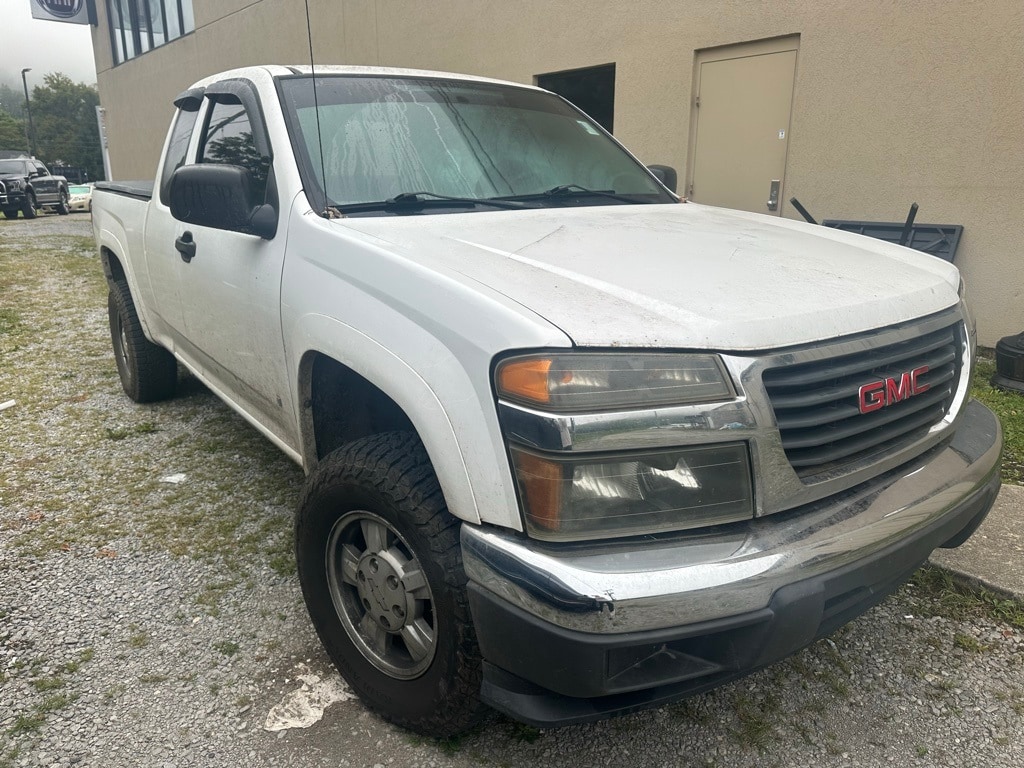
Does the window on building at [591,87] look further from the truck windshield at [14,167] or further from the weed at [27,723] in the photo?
the truck windshield at [14,167]

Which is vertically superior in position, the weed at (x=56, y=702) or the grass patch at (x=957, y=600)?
the grass patch at (x=957, y=600)

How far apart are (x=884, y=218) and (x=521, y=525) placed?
5.75m

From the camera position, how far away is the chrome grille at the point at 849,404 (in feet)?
5.47

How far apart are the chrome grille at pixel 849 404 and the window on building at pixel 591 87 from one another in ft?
22.1

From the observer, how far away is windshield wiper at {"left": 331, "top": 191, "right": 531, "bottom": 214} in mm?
2459

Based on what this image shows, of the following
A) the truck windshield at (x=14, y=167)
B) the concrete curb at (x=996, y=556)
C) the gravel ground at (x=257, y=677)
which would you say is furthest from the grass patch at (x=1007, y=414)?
the truck windshield at (x=14, y=167)

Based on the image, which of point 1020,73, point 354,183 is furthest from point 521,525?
point 1020,73

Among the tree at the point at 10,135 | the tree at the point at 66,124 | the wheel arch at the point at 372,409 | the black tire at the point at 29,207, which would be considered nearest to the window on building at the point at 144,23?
the black tire at the point at 29,207

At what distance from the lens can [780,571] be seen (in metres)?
1.57

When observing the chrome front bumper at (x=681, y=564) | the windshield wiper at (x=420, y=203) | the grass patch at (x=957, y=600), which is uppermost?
the windshield wiper at (x=420, y=203)

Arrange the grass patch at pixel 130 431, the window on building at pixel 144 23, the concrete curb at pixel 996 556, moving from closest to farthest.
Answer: the concrete curb at pixel 996 556 < the grass patch at pixel 130 431 < the window on building at pixel 144 23

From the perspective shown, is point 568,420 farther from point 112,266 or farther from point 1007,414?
point 112,266

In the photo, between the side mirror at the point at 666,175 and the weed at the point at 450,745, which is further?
the side mirror at the point at 666,175

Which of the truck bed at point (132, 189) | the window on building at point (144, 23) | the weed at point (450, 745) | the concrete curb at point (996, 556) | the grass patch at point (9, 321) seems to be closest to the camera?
the weed at point (450, 745)
